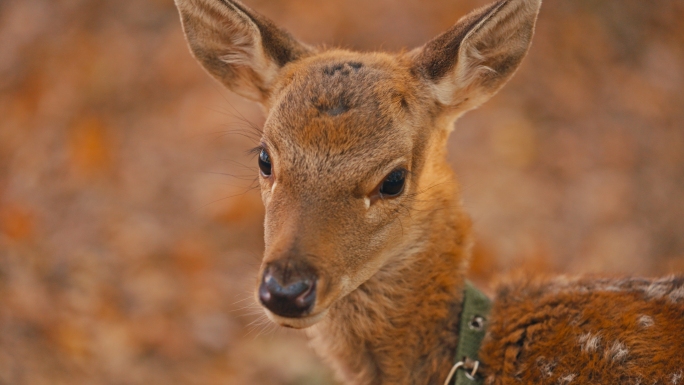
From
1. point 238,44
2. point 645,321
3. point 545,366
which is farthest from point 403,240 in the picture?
point 238,44

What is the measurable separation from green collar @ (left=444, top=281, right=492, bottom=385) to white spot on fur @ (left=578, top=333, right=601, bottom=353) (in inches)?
20.8

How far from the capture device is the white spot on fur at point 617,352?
3.30 m

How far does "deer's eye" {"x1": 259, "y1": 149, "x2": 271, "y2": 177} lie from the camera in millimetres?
3619

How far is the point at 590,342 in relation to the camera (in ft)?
11.1

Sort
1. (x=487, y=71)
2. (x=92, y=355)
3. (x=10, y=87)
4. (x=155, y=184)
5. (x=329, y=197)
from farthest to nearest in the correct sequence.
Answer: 1. (x=10, y=87)
2. (x=155, y=184)
3. (x=92, y=355)
4. (x=487, y=71)
5. (x=329, y=197)

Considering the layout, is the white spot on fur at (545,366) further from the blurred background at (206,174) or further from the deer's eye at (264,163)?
the blurred background at (206,174)

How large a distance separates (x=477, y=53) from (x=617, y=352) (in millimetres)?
1792

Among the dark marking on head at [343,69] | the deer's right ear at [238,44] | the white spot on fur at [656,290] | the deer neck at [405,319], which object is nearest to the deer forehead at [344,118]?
the dark marking on head at [343,69]

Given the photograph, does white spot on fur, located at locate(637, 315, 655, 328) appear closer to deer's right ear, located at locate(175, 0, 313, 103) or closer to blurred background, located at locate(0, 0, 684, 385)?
deer's right ear, located at locate(175, 0, 313, 103)

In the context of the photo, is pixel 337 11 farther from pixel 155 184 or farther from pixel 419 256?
pixel 419 256

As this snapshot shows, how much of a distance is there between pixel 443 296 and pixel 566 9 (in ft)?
21.0

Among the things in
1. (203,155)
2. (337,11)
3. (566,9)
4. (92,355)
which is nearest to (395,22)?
(337,11)

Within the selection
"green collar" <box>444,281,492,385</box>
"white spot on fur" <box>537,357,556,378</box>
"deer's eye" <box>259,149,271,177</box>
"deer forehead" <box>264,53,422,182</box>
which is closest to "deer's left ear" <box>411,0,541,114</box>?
"deer forehead" <box>264,53,422,182</box>

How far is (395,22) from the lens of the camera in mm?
8445
